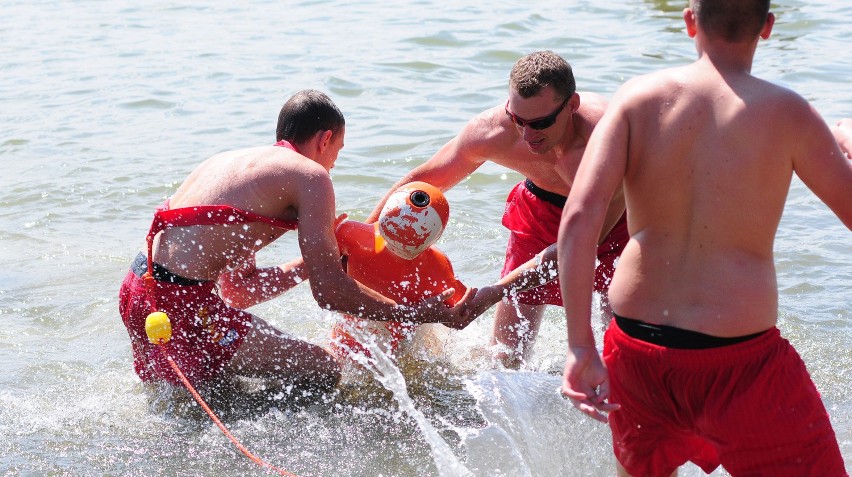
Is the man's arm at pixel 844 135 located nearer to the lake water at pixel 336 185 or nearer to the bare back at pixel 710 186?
the bare back at pixel 710 186

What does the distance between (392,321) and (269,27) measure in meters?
10.8

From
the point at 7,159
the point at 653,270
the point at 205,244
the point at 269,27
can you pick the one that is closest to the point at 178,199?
the point at 205,244

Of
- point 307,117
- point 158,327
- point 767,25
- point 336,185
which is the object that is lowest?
point 336,185

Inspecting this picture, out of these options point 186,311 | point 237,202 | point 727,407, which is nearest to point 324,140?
point 237,202

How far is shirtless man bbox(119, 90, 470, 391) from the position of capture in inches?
180

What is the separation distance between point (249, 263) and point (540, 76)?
169 centimetres

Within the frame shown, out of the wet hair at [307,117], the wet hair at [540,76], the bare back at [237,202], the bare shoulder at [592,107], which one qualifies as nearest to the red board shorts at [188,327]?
the bare back at [237,202]

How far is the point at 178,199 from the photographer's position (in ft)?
15.9

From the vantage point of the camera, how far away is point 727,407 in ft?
9.41

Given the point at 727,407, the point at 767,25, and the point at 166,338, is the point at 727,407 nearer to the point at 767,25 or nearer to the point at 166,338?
the point at 767,25

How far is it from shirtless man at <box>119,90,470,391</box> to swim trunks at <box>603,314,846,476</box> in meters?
1.68

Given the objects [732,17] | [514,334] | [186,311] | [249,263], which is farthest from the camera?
[514,334]

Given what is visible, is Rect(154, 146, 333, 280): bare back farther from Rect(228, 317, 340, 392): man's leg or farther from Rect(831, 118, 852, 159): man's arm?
Rect(831, 118, 852, 159): man's arm

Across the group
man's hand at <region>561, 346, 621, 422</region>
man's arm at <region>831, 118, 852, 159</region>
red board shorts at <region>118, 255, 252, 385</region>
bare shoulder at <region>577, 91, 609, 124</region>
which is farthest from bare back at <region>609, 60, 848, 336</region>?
red board shorts at <region>118, 255, 252, 385</region>
